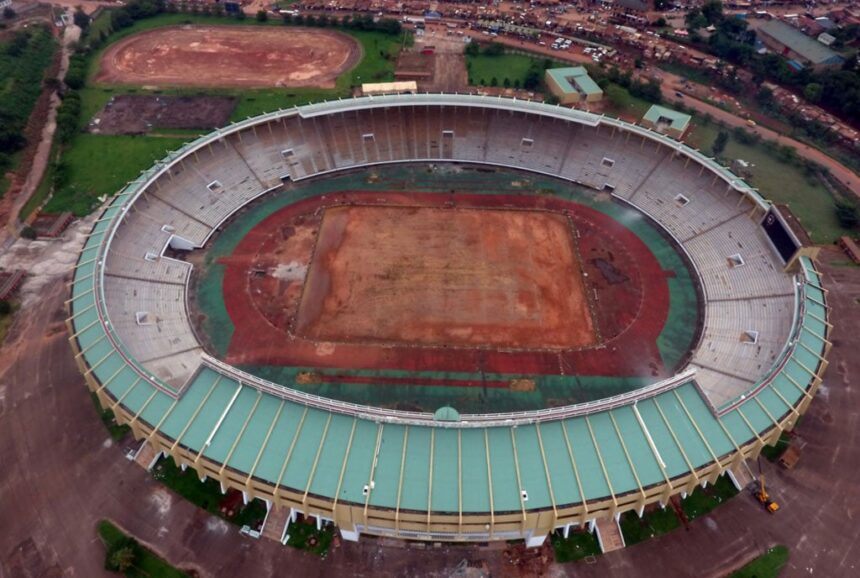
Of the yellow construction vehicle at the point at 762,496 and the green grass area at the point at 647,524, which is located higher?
the yellow construction vehicle at the point at 762,496

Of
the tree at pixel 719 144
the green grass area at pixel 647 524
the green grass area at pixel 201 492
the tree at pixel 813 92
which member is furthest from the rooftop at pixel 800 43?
the green grass area at pixel 201 492

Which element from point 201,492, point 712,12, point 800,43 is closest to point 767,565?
point 201,492

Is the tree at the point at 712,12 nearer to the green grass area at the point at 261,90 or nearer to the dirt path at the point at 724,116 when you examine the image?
the dirt path at the point at 724,116

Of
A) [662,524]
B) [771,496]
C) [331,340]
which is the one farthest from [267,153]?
[771,496]

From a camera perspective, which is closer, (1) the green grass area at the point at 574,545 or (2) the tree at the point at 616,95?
(1) the green grass area at the point at 574,545

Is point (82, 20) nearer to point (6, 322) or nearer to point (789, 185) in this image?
point (6, 322)

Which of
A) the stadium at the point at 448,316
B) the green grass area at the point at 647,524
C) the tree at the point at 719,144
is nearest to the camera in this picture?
the stadium at the point at 448,316
